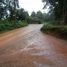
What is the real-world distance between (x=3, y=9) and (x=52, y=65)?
33943mm

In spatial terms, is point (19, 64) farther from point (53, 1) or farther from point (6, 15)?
point (6, 15)

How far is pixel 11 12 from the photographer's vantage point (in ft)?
137

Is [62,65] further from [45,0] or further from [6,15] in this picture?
[6,15]

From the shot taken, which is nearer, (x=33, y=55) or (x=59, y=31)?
(x=33, y=55)

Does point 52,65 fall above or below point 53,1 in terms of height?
below

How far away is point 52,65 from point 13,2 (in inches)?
1377

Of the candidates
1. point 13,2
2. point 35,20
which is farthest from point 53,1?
point 35,20

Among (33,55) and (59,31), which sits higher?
(33,55)

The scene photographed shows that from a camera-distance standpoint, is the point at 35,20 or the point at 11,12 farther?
the point at 35,20

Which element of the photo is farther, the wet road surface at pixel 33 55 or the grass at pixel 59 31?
the grass at pixel 59 31

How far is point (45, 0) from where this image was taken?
33.4 metres

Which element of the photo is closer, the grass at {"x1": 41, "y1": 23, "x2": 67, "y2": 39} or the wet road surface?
the wet road surface

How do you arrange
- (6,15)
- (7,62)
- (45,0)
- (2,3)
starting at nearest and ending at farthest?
(7,62) < (45,0) < (2,3) < (6,15)

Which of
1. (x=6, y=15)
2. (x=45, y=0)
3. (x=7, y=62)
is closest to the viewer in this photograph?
(x=7, y=62)
